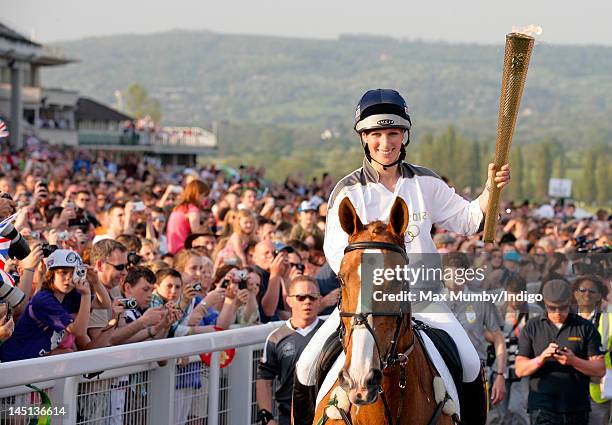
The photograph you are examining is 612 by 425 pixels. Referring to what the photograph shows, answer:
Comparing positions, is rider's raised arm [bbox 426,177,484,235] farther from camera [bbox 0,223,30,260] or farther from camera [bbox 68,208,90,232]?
camera [bbox 68,208,90,232]

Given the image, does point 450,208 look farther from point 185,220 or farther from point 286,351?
point 185,220

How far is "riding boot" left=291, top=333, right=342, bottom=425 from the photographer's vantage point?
6.59 metres

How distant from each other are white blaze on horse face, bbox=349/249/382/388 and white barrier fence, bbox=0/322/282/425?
184 cm

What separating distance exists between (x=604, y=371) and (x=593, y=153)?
145 metres

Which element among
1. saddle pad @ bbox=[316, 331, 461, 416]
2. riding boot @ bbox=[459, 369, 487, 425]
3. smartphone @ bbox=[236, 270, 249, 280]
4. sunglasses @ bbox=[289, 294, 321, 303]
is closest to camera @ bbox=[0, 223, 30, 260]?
sunglasses @ bbox=[289, 294, 321, 303]

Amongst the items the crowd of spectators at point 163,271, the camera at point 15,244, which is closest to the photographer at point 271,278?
the crowd of spectators at point 163,271

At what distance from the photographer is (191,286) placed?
9125mm

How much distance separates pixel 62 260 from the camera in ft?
25.0

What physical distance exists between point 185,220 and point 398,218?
26.1 feet

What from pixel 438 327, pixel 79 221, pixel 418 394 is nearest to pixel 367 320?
pixel 418 394

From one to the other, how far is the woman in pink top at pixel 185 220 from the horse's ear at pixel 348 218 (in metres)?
7.61

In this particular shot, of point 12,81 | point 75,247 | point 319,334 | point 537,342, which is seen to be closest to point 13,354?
point 319,334

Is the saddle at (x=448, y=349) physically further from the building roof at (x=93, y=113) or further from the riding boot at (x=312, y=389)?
the building roof at (x=93, y=113)

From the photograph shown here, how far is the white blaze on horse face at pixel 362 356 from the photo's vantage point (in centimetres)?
539
